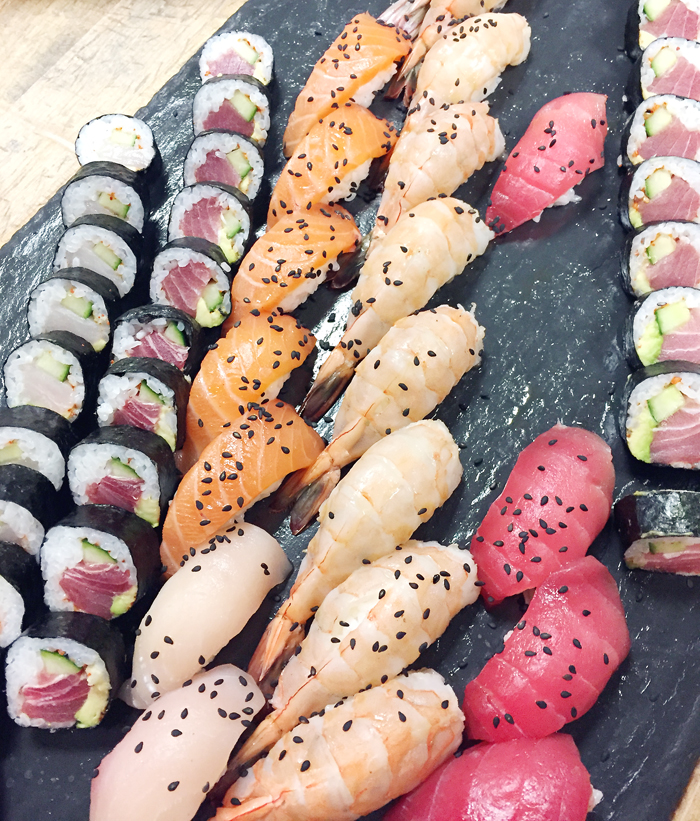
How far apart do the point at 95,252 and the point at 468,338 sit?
171 cm

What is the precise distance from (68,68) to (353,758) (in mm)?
3928

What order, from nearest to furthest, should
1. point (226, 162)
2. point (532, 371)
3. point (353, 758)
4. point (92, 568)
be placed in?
point (353, 758) < point (92, 568) < point (532, 371) < point (226, 162)

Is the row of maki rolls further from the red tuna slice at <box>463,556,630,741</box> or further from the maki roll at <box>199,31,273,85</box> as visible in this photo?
the maki roll at <box>199,31,273,85</box>

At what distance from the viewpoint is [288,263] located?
117 inches

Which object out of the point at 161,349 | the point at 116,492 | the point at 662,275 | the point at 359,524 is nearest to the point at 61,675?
the point at 116,492

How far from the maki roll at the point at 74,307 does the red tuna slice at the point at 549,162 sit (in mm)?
1822

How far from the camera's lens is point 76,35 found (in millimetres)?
4062

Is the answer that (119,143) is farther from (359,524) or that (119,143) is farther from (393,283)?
(359,524)

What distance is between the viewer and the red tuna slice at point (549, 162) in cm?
320

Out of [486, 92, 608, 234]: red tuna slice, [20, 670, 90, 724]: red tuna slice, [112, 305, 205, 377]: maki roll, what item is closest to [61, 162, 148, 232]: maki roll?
[112, 305, 205, 377]: maki roll

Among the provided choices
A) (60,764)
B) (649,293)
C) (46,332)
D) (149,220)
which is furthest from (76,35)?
(60,764)

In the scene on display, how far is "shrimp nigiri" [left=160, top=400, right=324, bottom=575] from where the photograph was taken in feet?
8.46

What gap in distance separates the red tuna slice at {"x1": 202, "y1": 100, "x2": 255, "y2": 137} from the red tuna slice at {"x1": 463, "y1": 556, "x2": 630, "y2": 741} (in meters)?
2.57

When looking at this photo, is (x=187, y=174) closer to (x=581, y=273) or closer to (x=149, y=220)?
(x=149, y=220)
